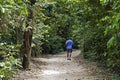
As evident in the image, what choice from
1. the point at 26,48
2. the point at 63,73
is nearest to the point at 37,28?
the point at 26,48

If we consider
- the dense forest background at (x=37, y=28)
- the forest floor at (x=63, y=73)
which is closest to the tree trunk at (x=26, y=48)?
the dense forest background at (x=37, y=28)

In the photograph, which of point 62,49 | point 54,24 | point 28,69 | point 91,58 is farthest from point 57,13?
point 28,69

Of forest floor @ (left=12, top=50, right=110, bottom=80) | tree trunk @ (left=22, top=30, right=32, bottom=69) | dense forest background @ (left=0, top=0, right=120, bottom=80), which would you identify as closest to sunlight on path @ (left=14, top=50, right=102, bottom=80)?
forest floor @ (left=12, top=50, right=110, bottom=80)

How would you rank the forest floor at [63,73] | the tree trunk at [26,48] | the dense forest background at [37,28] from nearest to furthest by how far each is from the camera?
the dense forest background at [37,28]
the forest floor at [63,73]
the tree trunk at [26,48]

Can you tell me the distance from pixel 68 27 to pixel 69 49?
15.7m

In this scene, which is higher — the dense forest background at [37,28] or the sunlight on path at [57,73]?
the dense forest background at [37,28]

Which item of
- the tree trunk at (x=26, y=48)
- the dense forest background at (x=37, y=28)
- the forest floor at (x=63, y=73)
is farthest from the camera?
the tree trunk at (x=26, y=48)

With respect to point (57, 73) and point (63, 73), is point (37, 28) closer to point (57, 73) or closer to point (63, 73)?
point (57, 73)

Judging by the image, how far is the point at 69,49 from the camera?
79.6 ft

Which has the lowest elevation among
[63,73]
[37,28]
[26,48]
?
[63,73]

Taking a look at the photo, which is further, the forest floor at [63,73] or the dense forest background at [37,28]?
the forest floor at [63,73]

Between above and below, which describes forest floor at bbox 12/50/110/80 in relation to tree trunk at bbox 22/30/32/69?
below

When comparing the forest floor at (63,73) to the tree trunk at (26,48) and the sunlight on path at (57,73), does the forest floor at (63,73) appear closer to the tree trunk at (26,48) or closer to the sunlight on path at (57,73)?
the sunlight on path at (57,73)

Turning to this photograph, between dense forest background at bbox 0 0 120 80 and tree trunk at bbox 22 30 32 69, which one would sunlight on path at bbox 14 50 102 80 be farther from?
dense forest background at bbox 0 0 120 80
